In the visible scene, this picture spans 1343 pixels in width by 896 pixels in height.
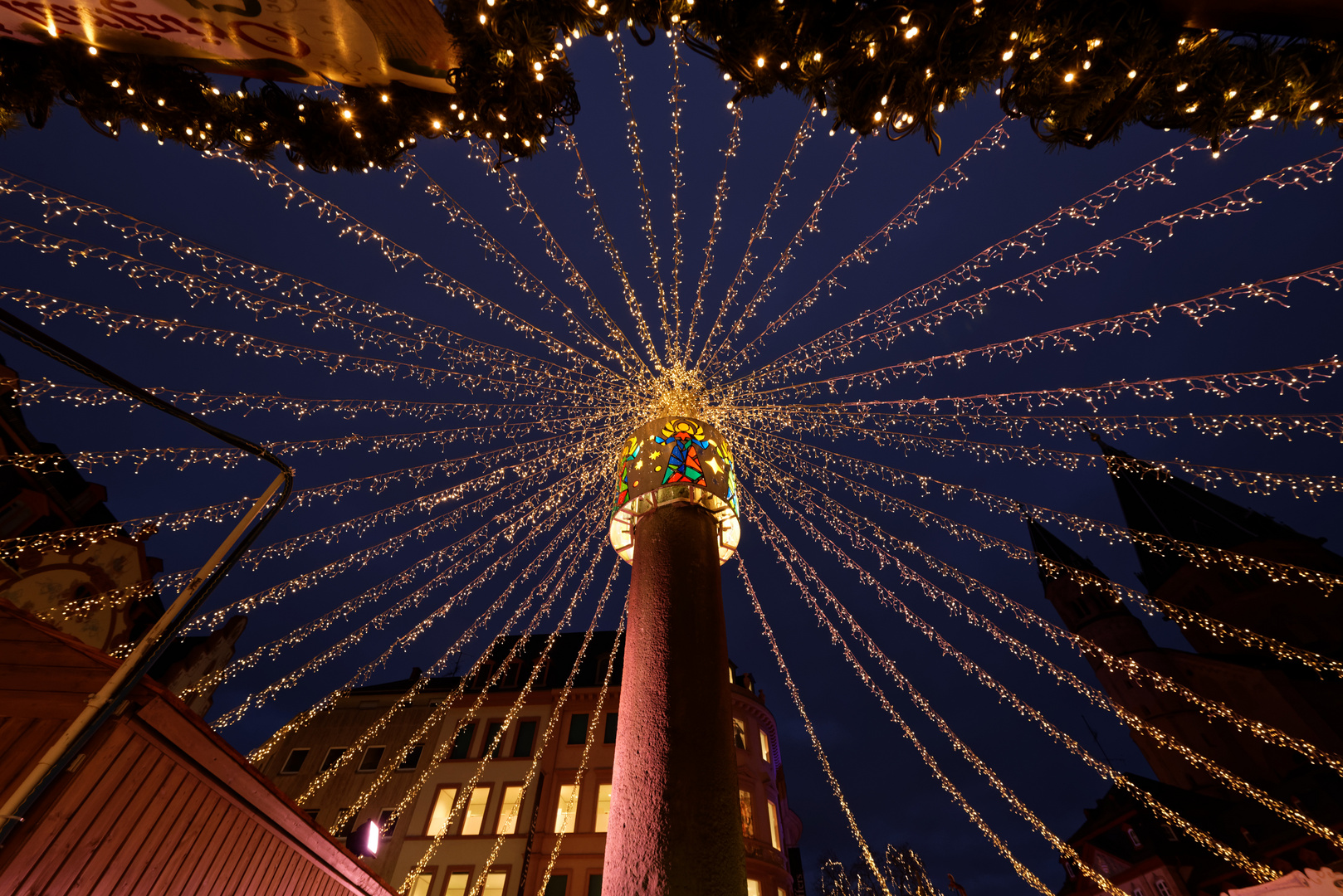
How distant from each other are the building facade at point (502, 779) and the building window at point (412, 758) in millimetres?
31

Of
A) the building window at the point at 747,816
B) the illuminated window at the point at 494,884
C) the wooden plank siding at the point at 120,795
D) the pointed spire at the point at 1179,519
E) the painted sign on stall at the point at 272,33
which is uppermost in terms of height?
the pointed spire at the point at 1179,519

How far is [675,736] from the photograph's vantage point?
4203 mm

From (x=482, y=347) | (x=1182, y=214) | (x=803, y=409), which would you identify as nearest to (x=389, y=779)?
(x=482, y=347)

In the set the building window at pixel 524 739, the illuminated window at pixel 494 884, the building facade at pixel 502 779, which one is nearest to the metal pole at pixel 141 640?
the building facade at pixel 502 779

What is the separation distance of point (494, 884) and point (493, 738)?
13.2 ft

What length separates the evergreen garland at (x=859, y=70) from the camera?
2.97 meters

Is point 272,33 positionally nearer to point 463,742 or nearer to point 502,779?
point 502,779

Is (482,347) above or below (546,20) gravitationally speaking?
above

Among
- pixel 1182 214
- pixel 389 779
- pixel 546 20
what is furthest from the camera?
pixel 389 779

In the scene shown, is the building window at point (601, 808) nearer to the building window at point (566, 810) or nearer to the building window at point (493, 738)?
the building window at point (566, 810)

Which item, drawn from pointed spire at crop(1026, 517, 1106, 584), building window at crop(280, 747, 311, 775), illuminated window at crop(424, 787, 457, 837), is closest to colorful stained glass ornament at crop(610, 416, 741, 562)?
illuminated window at crop(424, 787, 457, 837)

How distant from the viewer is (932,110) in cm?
341

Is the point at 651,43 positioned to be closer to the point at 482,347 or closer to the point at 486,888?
the point at 482,347

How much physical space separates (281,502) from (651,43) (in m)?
3.69
